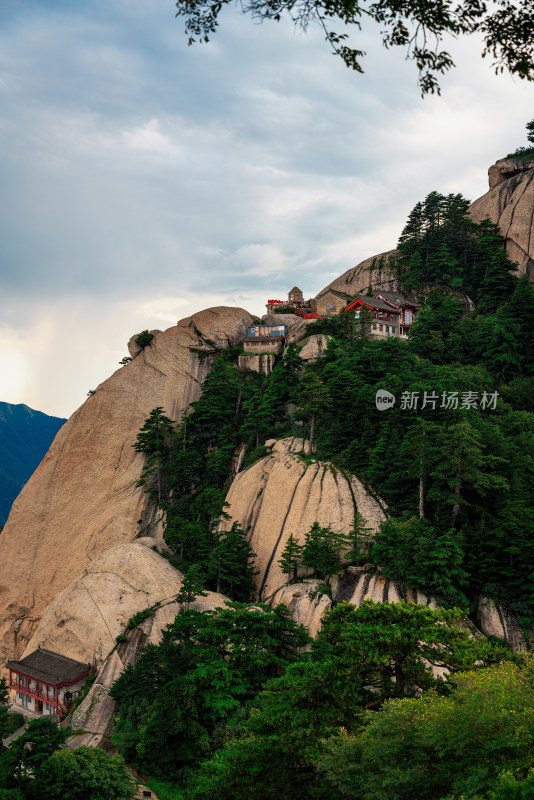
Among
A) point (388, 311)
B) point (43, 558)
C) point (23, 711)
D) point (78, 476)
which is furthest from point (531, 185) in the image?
point (23, 711)

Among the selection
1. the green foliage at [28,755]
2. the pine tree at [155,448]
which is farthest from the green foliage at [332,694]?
the pine tree at [155,448]

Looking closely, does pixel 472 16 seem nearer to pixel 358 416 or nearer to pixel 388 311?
pixel 358 416

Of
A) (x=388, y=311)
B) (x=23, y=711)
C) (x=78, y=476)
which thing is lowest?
(x=23, y=711)

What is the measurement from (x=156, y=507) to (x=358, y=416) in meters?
17.8

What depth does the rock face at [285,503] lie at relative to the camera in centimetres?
3161

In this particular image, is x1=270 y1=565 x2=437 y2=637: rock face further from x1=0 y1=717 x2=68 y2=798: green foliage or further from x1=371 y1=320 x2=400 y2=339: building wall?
x1=371 y1=320 x2=400 y2=339: building wall

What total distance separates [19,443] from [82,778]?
6695 cm

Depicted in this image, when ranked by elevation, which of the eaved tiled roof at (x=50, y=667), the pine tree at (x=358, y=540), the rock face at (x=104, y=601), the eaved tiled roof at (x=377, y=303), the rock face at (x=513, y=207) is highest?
the rock face at (x=513, y=207)

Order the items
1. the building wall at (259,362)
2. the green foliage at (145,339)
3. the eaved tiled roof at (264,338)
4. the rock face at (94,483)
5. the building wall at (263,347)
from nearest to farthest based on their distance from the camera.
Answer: the rock face at (94,483)
the building wall at (259,362)
the building wall at (263,347)
the eaved tiled roof at (264,338)
the green foliage at (145,339)

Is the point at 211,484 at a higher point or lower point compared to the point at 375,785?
higher

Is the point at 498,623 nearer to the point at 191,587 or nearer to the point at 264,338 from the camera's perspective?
the point at 191,587

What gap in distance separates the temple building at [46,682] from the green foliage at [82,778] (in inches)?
368

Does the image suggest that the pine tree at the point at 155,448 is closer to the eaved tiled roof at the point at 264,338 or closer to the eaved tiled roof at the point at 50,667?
the eaved tiled roof at the point at 264,338

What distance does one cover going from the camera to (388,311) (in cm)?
5109
